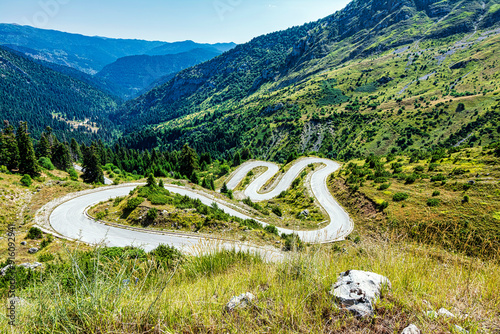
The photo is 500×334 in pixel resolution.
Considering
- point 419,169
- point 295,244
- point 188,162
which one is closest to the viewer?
point 295,244

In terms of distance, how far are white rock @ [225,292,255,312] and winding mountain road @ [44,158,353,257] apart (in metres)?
1.91

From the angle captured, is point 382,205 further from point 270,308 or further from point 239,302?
point 239,302

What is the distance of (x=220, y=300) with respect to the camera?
11.5 feet

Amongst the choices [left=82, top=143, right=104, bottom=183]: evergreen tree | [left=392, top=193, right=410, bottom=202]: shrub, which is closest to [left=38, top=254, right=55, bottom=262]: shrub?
[left=392, top=193, right=410, bottom=202]: shrub

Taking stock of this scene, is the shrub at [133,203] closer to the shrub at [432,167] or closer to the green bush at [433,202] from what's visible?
the green bush at [433,202]

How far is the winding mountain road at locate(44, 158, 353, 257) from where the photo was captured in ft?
30.6

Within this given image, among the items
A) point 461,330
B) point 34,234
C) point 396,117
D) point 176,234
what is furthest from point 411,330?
point 396,117

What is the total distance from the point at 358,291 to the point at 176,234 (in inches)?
801

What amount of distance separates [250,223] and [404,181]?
24.3 m

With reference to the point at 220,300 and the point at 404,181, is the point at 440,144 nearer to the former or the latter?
the point at 404,181

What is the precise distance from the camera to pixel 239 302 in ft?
11.0

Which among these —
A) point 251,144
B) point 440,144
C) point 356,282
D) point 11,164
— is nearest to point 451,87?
point 440,144

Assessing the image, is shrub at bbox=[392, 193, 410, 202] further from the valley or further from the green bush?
the green bush

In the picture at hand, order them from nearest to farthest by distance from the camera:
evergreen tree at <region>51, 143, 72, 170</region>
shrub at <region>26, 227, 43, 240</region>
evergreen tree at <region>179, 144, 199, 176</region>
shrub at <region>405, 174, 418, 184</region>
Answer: shrub at <region>26, 227, 43, 240</region> < shrub at <region>405, 174, 418, 184</region> < evergreen tree at <region>179, 144, 199, 176</region> < evergreen tree at <region>51, 143, 72, 170</region>
